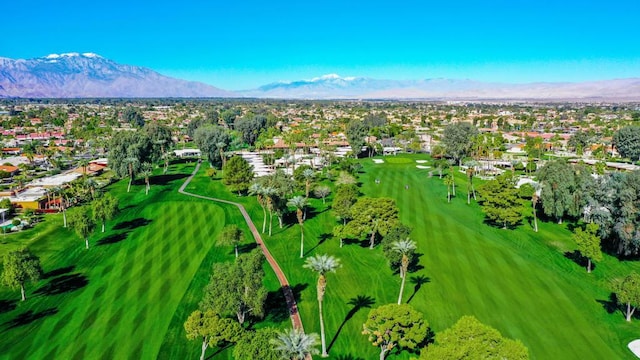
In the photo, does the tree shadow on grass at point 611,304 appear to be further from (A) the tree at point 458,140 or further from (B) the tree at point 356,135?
(B) the tree at point 356,135

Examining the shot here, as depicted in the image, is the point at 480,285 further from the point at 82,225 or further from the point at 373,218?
the point at 82,225

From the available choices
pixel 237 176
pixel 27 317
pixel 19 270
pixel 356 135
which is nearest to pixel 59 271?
pixel 19 270

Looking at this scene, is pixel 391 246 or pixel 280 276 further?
pixel 280 276

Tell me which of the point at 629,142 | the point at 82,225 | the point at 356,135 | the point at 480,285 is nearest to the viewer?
the point at 480,285

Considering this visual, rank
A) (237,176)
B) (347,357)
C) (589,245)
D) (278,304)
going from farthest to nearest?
(237,176) < (589,245) < (278,304) < (347,357)

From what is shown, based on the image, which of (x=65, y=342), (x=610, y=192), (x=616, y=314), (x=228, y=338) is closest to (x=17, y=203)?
(x=65, y=342)

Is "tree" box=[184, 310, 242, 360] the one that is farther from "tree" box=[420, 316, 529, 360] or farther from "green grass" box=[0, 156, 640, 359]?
"tree" box=[420, 316, 529, 360]

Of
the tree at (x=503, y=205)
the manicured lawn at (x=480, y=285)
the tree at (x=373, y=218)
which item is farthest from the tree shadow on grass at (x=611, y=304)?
the tree at (x=373, y=218)

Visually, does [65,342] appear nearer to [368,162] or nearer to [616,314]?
[616,314]
